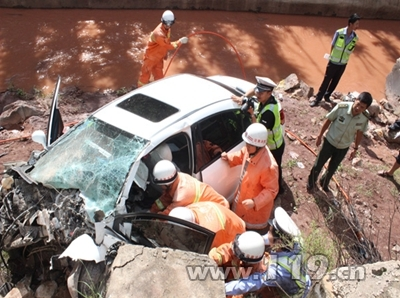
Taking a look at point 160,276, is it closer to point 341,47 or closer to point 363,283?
point 363,283

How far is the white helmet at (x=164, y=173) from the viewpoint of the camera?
141 inches

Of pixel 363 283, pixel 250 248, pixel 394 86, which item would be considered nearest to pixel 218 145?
pixel 250 248

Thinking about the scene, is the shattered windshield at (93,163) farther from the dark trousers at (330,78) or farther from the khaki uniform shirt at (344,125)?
the dark trousers at (330,78)

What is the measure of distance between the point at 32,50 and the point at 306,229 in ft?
Answer: 24.5

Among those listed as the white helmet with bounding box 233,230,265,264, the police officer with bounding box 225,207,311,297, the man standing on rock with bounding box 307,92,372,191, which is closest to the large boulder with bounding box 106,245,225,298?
the white helmet with bounding box 233,230,265,264

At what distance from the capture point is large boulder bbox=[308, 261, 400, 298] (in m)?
1.95

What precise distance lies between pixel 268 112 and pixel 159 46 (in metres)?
3.00

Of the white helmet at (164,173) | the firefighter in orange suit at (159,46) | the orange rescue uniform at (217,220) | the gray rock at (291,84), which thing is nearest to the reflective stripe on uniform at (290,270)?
the orange rescue uniform at (217,220)

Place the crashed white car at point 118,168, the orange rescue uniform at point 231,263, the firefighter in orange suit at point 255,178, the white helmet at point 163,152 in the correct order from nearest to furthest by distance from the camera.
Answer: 1. the orange rescue uniform at point 231,263
2. the crashed white car at point 118,168
3. the white helmet at point 163,152
4. the firefighter in orange suit at point 255,178

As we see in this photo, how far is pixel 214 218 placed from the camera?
3.47 metres

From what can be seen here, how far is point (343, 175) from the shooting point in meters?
6.10

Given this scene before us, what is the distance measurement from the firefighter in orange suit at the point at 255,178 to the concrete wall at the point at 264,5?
7870mm

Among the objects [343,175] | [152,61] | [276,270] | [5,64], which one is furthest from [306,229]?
[5,64]

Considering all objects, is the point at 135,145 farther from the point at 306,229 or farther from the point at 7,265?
the point at 306,229
